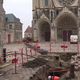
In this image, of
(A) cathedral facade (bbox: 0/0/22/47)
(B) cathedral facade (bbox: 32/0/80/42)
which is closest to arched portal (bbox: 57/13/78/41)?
(B) cathedral facade (bbox: 32/0/80/42)

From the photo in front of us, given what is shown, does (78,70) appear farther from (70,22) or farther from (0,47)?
(70,22)

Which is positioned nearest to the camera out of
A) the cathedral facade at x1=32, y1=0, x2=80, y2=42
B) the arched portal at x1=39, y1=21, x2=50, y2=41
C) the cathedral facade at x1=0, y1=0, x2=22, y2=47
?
the cathedral facade at x1=32, y1=0, x2=80, y2=42

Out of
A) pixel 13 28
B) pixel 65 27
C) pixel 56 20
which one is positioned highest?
pixel 56 20

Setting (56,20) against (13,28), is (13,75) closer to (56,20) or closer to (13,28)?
(56,20)

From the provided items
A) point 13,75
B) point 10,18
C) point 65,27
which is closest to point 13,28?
point 10,18

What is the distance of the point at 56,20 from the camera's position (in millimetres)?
65625

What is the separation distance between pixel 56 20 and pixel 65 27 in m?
2.69

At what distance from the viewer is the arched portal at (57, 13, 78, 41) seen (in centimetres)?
6619

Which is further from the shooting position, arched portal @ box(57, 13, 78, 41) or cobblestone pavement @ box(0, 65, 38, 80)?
arched portal @ box(57, 13, 78, 41)

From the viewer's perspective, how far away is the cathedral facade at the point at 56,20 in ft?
214

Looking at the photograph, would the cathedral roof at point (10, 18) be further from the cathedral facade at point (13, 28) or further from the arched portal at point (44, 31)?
the arched portal at point (44, 31)

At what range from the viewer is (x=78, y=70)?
1024 inches

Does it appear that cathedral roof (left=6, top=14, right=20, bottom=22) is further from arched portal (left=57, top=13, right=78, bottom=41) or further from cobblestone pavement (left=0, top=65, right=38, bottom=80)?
cobblestone pavement (left=0, top=65, right=38, bottom=80)

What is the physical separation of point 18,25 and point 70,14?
81.3ft
